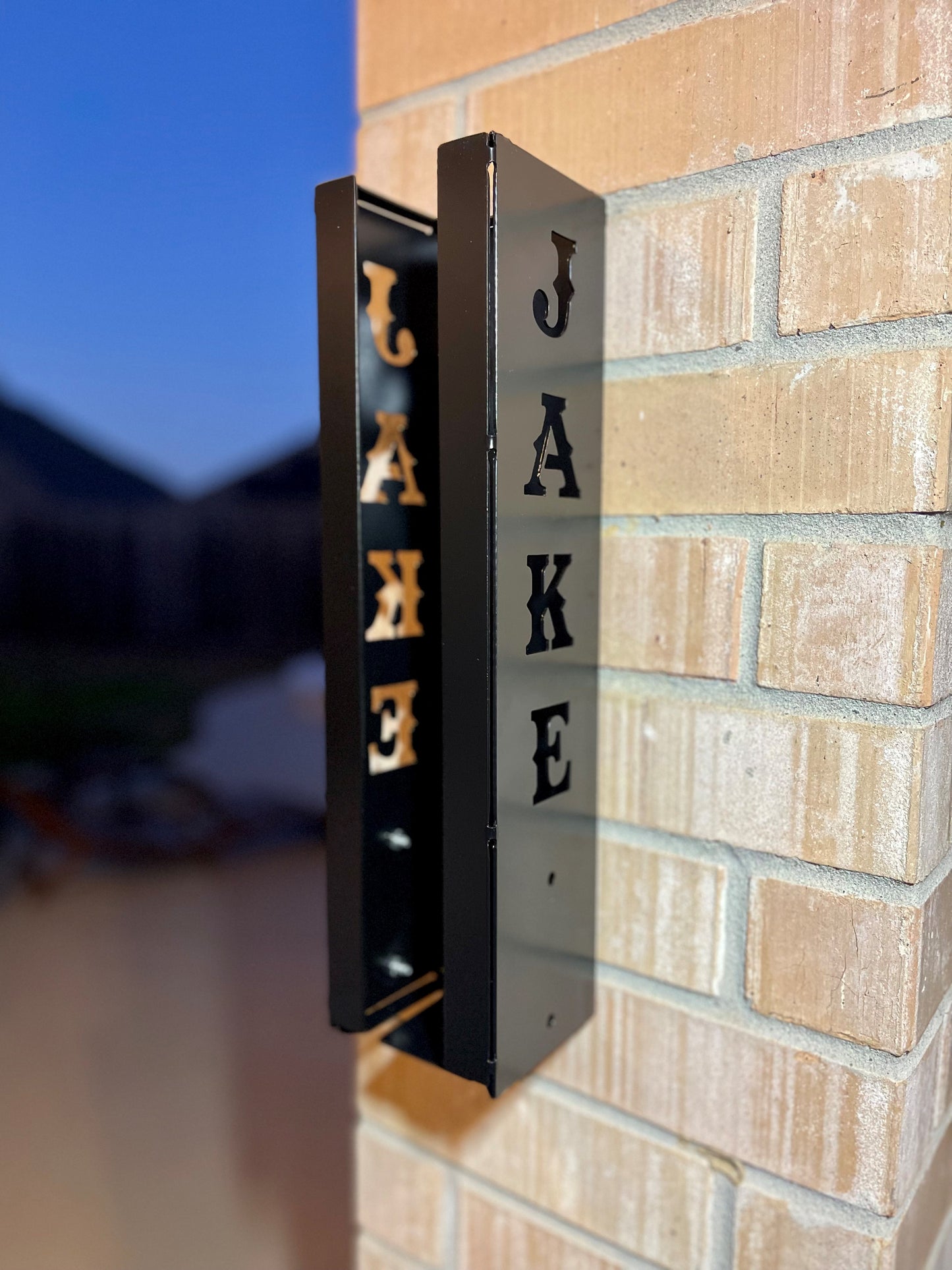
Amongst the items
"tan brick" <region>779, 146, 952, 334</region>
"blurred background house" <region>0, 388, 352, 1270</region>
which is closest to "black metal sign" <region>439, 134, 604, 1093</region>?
"tan brick" <region>779, 146, 952, 334</region>

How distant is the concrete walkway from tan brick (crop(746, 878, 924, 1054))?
455 millimetres

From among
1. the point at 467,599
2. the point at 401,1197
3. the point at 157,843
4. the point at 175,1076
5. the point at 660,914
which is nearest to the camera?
the point at 467,599

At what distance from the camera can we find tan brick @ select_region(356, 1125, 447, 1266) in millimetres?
609

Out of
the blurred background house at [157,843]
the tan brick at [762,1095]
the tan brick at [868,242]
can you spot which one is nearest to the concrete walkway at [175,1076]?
the blurred background house at [157,843]

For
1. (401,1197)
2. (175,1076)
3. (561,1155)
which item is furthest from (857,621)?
(175,1076)

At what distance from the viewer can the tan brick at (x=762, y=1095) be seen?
1.33 feet

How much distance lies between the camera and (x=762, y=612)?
42 cm

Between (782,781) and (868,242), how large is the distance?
253 mm

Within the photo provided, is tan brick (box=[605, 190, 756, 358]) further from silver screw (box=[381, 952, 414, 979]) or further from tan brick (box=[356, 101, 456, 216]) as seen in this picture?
silver screw (box=[381, 952, 414, 979])

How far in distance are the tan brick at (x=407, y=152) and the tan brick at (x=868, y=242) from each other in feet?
0.75

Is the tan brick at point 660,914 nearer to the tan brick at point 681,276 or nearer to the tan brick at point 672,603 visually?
the tan brick at point 672,603

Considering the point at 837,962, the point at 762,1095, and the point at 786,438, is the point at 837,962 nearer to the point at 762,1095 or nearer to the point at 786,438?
the point at 762,1095

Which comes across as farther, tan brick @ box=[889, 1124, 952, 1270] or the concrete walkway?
the concrete walkway

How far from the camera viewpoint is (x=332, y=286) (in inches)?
14.9
